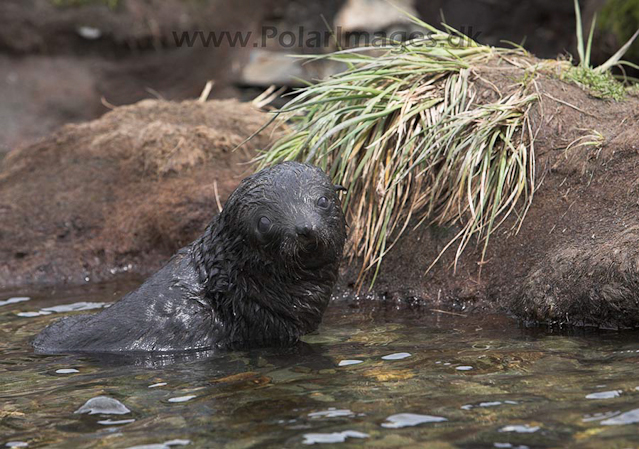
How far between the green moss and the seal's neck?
2825 millimetres

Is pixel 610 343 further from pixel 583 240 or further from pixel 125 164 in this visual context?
pixel 125 164

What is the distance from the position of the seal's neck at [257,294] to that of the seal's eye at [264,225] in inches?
8.3

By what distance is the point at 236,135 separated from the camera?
8.95 meters

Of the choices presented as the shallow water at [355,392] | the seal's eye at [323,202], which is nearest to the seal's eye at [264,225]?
the seal's eye at [323,202]

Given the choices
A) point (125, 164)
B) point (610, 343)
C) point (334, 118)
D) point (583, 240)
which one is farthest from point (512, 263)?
point (125, 164)

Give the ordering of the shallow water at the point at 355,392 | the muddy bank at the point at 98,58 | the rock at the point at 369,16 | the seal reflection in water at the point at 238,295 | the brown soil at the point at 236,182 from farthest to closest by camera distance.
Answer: the rock at the point at 369,16 < the muddy bank at the point at 98,58 < the brown soil at the point at 236,182 < the seal reflection in water at the point at 238,295 < the shallow water at the point at 355,392

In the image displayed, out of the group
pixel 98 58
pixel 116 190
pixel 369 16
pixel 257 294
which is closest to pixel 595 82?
pixel 257 294

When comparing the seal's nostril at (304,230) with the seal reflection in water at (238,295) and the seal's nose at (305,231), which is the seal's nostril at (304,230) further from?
the seal reflection in water at (238,295)

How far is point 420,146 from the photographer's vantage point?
22.1ft

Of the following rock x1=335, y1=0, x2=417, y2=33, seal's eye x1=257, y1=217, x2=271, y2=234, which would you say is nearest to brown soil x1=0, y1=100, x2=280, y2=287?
seal's eye x1=257, y1=217, x2=271, y2=234

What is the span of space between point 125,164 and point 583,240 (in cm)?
481

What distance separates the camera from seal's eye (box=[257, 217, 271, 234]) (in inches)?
209

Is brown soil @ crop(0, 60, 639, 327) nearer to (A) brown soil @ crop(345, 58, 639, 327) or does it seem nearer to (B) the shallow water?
(A) brown soil @ crop(345, 58, 639, 327)

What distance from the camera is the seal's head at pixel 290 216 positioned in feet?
17.2
